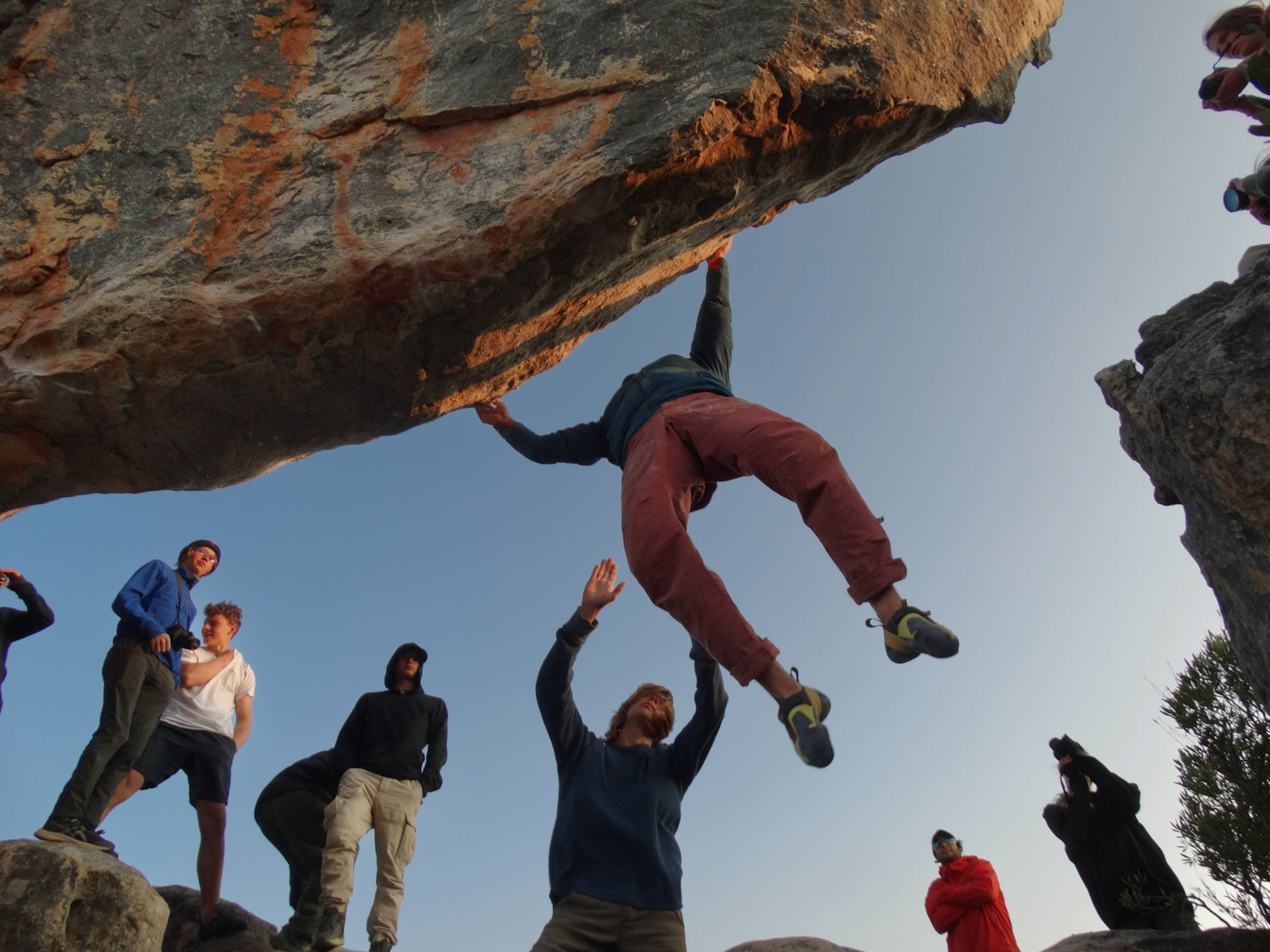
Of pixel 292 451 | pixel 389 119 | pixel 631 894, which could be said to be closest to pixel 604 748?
pixel 631 894

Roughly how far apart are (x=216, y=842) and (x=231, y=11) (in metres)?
4.77

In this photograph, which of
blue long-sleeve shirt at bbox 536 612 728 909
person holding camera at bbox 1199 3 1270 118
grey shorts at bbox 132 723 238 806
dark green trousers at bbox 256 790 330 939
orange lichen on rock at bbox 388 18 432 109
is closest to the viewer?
blue long-sleeve shirt at bbox 536 612 728 909

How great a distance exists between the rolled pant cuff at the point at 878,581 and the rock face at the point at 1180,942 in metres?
2.47

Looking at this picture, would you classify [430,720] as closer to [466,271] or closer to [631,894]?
[631,894]

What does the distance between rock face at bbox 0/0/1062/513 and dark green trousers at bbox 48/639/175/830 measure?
3.29 feet

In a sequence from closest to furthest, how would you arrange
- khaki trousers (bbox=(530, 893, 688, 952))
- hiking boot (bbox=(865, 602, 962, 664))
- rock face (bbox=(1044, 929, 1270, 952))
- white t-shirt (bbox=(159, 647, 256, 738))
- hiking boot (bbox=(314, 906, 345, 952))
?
hiking boot (bbox=(865, 602, 962, 664)), khaki trousers (bbox=(530, 893, 688, 952)), rock face (bbox=(1044, 929, 1270, 952)), hiking boot (bbox=(314, 906, 345, 952)), white t-shirt (bbox=(159, 647, 256, 738))

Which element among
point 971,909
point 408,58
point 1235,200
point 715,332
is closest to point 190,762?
point 715,332

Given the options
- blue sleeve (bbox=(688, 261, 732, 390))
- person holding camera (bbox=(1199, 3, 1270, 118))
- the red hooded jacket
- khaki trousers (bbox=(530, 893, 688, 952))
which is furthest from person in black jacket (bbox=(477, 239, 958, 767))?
person holding camera (bbox=(1199, 3, 1270, 118))

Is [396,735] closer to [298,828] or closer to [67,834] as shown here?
[298,828]

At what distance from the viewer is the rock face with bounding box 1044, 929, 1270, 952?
14.7 feet

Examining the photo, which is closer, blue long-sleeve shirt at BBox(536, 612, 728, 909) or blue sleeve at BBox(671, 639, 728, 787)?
blue long-sleeve shirt at BBox(536, 612, 728, 909)

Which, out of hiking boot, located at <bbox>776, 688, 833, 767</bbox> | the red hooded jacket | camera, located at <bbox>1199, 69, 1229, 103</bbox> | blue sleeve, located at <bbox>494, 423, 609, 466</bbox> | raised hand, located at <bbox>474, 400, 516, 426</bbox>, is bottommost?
the red hooded jacket

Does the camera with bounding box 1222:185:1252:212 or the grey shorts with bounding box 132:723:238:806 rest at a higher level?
the camera with bounding box 1222:185:1252:212

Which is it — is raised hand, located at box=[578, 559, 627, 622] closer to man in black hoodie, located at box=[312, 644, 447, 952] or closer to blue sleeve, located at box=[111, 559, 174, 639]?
man in black hoodie, located at box=[312, 644, 447, 952]
